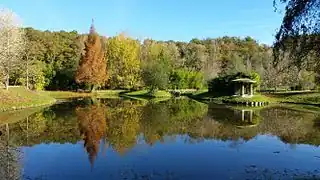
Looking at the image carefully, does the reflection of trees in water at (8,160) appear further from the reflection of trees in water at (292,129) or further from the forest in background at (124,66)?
the forest in background at (124,66)

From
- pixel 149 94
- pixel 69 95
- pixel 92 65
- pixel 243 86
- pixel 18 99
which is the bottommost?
pixel 69 95

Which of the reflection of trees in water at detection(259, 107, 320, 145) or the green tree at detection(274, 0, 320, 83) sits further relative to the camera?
the reflection of trees in water at detection(259, 107, 320, 145)

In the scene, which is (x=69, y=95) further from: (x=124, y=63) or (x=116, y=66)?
(x=124, y=63)

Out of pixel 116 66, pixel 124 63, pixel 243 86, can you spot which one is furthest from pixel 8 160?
pixel 116 66

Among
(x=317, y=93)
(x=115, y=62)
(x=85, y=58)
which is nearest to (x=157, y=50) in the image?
(x=115, y=62)

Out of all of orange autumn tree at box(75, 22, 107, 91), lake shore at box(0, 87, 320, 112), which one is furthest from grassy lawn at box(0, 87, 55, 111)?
orange autumn tree at box(75, 22, 107, 91)

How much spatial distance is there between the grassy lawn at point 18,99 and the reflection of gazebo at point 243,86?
1053 inches

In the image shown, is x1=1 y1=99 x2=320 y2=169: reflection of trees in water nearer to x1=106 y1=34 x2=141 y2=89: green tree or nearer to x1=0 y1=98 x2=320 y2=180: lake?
x1=0 y1=98 x2=320 y2=180: lake

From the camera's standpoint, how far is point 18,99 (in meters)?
43.4

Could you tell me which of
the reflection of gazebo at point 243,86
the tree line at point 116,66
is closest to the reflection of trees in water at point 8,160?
the reflection of gazebo at point 243,86

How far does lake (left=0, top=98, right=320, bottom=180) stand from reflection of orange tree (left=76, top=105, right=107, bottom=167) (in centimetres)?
5

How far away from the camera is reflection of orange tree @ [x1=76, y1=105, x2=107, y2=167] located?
63.8ft

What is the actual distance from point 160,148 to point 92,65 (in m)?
55.8

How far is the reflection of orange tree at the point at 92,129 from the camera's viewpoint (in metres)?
19.5
